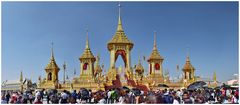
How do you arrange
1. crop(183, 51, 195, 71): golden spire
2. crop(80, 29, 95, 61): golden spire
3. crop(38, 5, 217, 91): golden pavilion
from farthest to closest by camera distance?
1. crop(183, 51, 195, 71): golden spire
2. crop(80, 29, 95, 61): golden spire
3. crop(38, 5, 217, 91): golden pavilion

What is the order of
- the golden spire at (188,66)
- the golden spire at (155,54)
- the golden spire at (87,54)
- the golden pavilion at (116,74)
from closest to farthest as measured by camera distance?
the golden pavilion at (116,74) < the golden spire at (87,54) < the golden spire at (188,66) < the golden spire at (155,54)

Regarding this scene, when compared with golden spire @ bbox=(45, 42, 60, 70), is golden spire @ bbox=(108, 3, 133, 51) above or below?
above

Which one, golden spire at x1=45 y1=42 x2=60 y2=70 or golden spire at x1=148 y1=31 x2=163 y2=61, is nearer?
golden spire at x1=45 y1=42 x2=60 y2=70

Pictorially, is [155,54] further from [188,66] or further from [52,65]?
[52,65]

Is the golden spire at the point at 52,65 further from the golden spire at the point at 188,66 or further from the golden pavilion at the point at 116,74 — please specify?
the golden spire at the point at 188,66

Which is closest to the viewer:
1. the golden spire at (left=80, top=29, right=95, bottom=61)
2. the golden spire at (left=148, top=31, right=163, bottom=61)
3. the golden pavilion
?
the golden pavilion

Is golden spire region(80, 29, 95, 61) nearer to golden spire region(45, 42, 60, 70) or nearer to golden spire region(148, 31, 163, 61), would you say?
golden spire region(45, 42, 60, 70)

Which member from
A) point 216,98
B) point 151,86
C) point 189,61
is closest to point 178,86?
point 151,86

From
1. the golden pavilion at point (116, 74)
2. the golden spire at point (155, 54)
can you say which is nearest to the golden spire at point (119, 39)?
the golden pavilion at point (116, 74)

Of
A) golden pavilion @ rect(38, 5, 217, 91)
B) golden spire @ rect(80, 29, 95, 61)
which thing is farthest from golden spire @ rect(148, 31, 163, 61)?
golden spire @ rect(80, 29, 95, 61)

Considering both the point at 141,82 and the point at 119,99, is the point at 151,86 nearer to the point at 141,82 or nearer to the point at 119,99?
the point at 141,82

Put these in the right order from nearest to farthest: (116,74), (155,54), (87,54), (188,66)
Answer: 1. (116,74)
2. (87,54)
3. (188,66)
4. (155,54)

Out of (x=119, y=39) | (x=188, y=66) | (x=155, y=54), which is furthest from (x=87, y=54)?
(x=188, y=66)

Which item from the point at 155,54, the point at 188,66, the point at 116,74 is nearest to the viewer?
the point at 116,74
